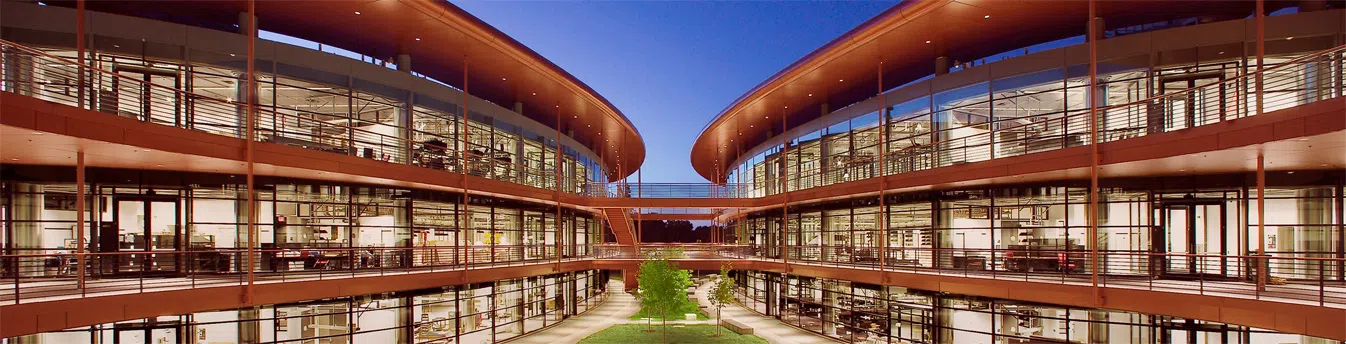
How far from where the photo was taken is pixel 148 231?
61.4 feet

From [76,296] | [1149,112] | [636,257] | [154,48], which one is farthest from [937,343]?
[154,48]

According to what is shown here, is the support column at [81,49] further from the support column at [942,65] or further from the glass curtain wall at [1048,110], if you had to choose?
the support column at [942,65]

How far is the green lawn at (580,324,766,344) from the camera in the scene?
29.5 m

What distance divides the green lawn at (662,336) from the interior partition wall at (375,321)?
11.8ft

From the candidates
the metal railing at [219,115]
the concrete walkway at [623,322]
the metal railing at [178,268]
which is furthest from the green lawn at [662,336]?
the metal railing at [219,115]

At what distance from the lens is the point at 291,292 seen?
56.2ft

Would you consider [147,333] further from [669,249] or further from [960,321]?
[960,321]

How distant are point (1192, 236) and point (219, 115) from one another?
28.8m

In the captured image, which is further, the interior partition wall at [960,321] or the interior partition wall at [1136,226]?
the interior partition wall at [960,321]

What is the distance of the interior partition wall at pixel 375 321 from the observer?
690 inches

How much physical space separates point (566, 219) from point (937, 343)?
21.4 metres

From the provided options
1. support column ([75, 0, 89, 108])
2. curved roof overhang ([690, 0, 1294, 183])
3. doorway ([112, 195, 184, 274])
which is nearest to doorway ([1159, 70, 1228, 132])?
curved roof overhang ([690, 0, 1294, 183])

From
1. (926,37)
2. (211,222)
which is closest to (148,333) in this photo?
(211,222)

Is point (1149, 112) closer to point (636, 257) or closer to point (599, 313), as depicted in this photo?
point (636, 257)
